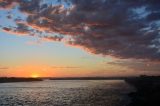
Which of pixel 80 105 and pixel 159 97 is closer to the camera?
pixel 159 97

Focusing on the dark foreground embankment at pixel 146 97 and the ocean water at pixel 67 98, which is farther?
the ocean water at pixel 67 98

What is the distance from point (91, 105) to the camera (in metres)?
58.0

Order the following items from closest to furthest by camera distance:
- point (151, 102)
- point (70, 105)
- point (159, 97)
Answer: point (151, 102), point (159, 97), point (70, 105)

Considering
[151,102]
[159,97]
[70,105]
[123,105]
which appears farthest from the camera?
[70,105]

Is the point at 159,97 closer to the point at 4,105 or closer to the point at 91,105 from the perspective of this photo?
the point at 91,105

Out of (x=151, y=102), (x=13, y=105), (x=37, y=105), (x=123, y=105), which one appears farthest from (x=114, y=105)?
(x=13, y=105)

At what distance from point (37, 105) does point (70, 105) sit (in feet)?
26.0

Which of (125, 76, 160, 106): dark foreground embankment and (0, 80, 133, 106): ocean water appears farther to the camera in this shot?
(0, 80, 133, 106): ocean water

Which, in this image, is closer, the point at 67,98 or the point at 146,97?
the point at 146,97

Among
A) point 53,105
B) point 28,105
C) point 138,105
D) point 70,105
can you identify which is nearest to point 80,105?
point 70,105

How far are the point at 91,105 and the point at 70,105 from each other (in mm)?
5226

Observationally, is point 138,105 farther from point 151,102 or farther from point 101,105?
point 101,105

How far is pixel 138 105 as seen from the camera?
4650 centimetres

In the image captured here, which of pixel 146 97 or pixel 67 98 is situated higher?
pixel 146 97
